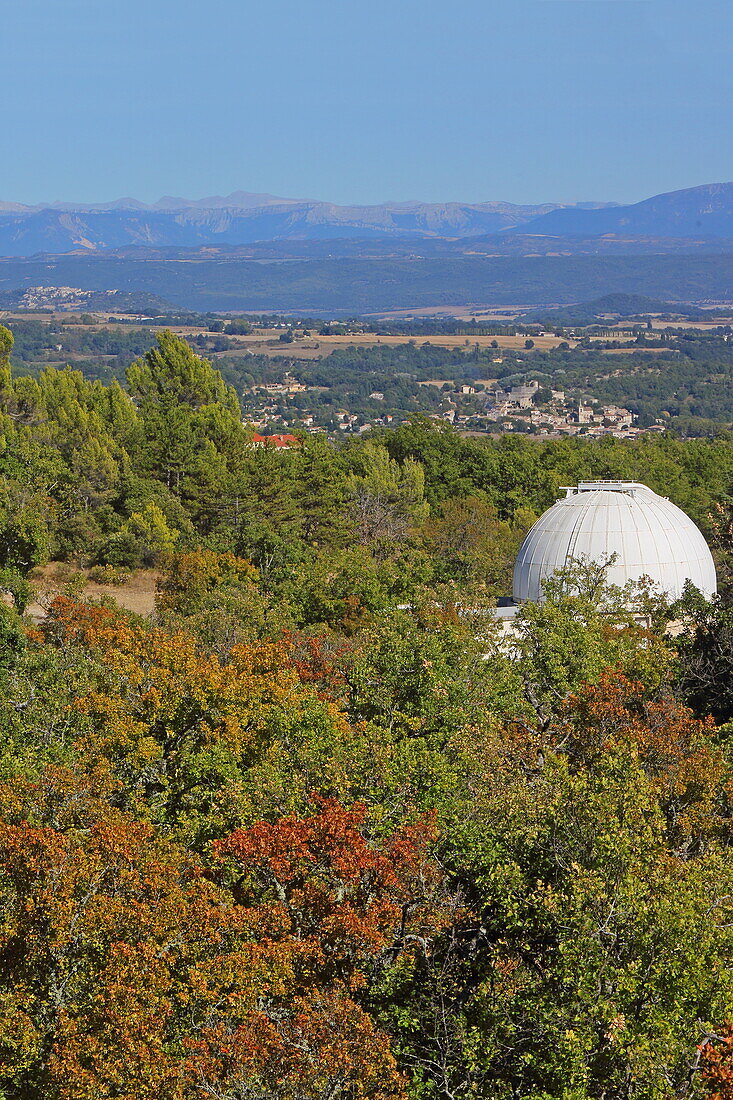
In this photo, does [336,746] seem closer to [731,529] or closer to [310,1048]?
[310,1048]

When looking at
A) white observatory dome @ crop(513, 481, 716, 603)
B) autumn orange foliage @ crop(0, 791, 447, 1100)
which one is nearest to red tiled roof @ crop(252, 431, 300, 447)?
white observatory dome @ crop(513, 481, 716, 603)

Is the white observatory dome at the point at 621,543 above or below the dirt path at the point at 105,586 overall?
above

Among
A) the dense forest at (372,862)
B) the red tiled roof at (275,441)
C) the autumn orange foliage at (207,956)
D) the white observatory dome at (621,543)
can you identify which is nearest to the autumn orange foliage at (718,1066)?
the dense forest at (372,862)

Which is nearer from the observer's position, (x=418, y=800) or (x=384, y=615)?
(x=418, y=800)

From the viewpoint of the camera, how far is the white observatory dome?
3997cm

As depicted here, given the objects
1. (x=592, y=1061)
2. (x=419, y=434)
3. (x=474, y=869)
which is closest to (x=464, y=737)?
(x=474, y=869)

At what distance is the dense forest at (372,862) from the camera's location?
516 inches

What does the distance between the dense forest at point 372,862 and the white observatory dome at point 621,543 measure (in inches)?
262

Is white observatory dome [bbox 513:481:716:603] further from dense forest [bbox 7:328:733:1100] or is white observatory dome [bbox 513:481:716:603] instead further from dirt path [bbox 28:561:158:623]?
dirt path [bbox 28:561:158:623]

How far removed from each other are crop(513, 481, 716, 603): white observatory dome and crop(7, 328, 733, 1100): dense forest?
6642 millimetres

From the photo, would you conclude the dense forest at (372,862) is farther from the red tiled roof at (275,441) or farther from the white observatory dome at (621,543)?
the red tiled roof at (275,441)

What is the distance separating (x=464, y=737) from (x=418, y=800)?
68.5 inches

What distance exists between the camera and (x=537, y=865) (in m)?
15.5

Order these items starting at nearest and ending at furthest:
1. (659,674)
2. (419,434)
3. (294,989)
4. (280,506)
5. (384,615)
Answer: (294,989) < (659,674) < (384,615) < (280,506) < (419,434)
